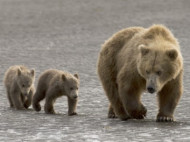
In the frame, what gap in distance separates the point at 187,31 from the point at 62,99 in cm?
937

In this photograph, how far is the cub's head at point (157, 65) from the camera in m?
7.84

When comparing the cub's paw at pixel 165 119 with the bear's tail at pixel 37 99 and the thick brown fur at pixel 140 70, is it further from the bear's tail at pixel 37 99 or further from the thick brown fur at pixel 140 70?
the bear's tail at pixel 37 99

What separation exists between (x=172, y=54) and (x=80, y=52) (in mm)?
9406

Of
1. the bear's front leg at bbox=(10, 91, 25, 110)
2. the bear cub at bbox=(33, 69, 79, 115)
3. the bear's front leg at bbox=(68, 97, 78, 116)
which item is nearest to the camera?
the bear's front leg at bbox=(68, 97, 78, 116)

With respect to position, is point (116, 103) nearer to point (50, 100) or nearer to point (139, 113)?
point (139, 113)

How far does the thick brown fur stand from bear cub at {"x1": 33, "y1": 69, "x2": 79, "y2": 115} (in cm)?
74

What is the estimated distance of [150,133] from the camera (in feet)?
24.3

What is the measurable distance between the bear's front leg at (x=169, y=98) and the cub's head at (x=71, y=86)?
71.4 inches

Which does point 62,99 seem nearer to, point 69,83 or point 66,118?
point 69,83

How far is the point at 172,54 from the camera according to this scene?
7.89m

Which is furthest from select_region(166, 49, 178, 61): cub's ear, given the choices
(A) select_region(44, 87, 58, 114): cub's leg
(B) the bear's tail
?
(B) the bear's tail

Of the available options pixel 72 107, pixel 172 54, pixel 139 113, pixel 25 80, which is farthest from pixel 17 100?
pixel 172 54

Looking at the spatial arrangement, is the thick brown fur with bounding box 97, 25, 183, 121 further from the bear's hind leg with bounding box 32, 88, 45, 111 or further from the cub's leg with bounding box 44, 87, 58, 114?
Result: the bear's hind leg with bounding box 32, 88, 45, 111

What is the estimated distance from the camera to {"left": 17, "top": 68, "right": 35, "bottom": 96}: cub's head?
10720 millimetres
